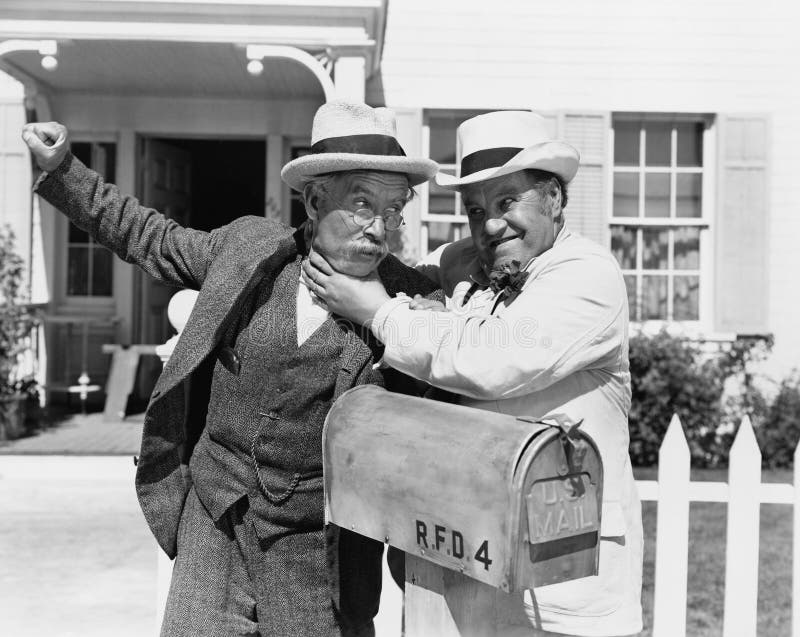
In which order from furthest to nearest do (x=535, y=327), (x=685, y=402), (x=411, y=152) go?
(x=411, y=152) → (x=685, y=402) → (x=535, y=327)

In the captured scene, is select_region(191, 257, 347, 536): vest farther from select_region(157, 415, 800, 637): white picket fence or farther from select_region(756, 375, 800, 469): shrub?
select_region(756, 375, 800, 469): shrub

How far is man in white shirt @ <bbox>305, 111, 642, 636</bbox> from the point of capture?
1667 millimetres

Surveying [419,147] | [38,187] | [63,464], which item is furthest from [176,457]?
[419,147]

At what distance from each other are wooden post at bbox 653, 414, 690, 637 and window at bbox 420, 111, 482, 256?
5.16 metres

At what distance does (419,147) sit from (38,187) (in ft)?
19.1

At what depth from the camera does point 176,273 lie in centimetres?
213

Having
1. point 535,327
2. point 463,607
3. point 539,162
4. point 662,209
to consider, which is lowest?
point 463,607

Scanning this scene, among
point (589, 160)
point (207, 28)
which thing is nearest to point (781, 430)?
point (589, 160)

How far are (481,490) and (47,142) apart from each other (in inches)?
47.9

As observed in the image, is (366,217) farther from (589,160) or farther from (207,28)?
(589,160)

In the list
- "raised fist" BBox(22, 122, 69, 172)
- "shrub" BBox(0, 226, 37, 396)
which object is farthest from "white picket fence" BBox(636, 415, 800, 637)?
"shrub" BBox(0, 226, 37, 396)

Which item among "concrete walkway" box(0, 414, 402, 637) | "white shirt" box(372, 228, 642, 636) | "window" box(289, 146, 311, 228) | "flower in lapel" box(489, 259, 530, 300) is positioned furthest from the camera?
"window" box(289, 146, 311, 228)

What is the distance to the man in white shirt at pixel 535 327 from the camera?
5.47 ft

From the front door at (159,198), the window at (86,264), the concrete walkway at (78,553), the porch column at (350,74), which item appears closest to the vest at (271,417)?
the concrete walkway at (78,553)
